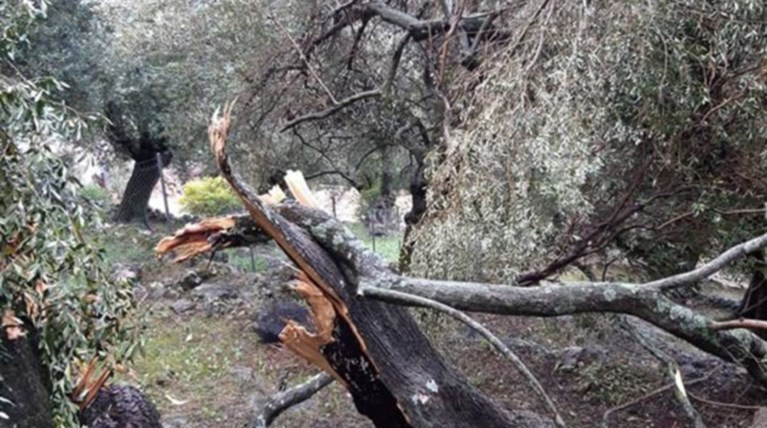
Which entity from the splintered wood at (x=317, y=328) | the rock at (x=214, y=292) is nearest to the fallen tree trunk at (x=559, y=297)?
the splintered wood at (x=317, y=328)

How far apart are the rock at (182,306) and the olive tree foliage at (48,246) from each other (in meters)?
4.76

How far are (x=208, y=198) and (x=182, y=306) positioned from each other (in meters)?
3.27

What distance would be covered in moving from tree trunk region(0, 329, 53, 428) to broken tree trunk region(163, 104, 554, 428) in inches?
24.3

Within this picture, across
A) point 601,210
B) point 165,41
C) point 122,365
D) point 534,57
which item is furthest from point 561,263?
point 165,41

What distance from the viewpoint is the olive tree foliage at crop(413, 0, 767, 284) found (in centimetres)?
312

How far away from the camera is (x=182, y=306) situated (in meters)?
6.84

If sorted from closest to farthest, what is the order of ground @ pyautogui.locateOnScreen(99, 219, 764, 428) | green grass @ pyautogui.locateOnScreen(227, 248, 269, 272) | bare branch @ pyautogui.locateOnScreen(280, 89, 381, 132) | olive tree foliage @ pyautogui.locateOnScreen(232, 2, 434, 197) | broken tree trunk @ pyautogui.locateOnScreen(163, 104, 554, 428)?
broken tree trunk @ pyautogui.locateOnScreen(163, 104, 554, 428)
ground @ pyautogui.locateOnScreen(99, 219, 764, 428)
bare branch @ pyautogui.locateOnScreen(280, 89, 381, 132)
olive tree foliage @ pyautogui.locateOnScreen(232, 2, 434, 197)
green grass @ pyautogui.locateOnScreen(227, 248, 269, 272)

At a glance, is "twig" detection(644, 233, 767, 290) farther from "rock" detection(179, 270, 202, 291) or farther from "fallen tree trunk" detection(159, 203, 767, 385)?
"rock" detection(179, 270, 202, 291)

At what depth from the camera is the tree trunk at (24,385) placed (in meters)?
2.15

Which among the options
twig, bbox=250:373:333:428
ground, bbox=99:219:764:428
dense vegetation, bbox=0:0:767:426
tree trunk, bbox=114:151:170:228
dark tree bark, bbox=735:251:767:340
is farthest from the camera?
tree trunk, bbox=114:151:170:228

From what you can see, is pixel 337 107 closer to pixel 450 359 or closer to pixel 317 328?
pixel 450 359

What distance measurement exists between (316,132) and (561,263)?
3867 mm

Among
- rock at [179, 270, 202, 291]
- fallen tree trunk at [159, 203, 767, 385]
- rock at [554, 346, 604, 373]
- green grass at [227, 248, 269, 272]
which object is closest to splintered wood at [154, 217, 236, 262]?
fallen tree trunk at [159, 203, 767, 385]

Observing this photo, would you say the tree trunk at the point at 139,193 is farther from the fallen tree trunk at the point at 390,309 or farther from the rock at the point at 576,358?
the fallen tree trunk at the point at 390,309
